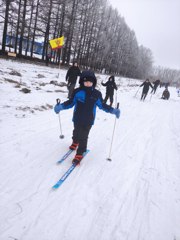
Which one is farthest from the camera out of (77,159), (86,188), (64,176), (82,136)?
(82,136)

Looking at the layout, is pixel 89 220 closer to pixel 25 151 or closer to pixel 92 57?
pixel 25 151

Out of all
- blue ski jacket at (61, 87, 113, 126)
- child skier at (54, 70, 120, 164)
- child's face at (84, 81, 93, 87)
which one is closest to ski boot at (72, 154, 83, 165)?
child skier at (54, 70, 120, 164)

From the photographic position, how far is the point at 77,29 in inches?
1340

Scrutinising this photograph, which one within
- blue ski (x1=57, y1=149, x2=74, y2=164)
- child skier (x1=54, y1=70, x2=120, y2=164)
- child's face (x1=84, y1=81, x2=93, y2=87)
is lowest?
blue ski (x1=57, y1=149, x2=74, y2=164)

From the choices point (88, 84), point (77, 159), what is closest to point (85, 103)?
point (88, 84)

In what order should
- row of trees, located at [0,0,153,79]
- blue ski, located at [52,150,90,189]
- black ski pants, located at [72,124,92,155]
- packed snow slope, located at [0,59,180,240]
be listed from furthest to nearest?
row of trees, located at [0,0,153,79], black ski pants, located at [72,124,92,155], blue ski, located at [52,150,90,189], packed snow slope, located at [0,59,180,240]

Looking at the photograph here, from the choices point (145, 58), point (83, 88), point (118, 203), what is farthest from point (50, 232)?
point (145, 58)

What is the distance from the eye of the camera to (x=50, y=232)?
2.34 m

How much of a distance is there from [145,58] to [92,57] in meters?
61.3

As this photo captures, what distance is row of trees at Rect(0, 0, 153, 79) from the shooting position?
2389 cm

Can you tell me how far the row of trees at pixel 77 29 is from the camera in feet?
78.4

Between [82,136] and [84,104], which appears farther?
[82,136]

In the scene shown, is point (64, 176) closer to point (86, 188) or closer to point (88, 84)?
point (86, 188)

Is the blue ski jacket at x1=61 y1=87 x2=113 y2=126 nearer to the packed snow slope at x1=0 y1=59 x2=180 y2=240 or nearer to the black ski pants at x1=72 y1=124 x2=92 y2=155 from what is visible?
the black ski pants at x1=72 y1=124 x2=92 y2=155
